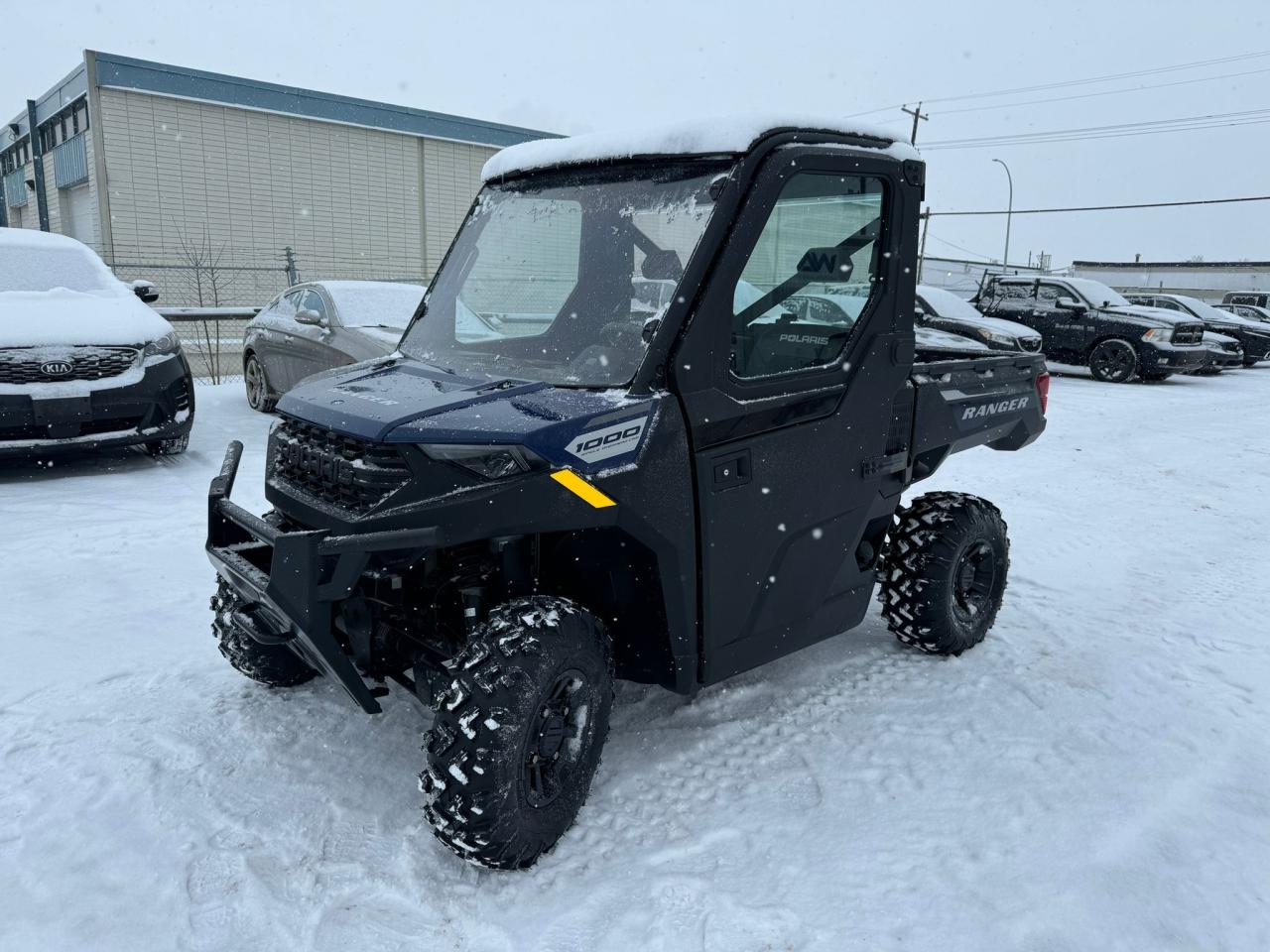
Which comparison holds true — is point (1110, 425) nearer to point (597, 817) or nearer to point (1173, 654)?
point (1173, 654)

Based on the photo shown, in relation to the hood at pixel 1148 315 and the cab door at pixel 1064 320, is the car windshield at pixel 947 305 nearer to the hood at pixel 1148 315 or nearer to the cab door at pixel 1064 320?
the cab door at pixel 1064 320

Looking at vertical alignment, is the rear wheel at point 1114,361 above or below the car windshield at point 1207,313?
below

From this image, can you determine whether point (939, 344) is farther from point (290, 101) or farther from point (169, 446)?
point (290, 101)

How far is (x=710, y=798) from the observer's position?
9.70 ft

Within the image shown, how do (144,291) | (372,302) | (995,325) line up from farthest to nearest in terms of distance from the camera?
(995,325) → (372,302) → (144,291)

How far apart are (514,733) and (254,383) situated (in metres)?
8.82

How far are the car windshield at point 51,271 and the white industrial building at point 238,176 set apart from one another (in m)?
11.1

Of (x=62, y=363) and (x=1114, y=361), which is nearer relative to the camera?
(x=62, y=363)

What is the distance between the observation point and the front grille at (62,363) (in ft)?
20.2

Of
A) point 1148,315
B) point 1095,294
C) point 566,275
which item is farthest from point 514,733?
point 1095,294

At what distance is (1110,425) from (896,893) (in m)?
10.1

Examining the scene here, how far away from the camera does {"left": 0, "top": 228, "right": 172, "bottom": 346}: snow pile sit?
6.41 meters

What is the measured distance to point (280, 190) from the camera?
22922mm

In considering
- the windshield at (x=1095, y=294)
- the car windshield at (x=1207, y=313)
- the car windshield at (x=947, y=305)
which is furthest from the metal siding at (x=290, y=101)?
the car windshield at (x=1207, y=313)
